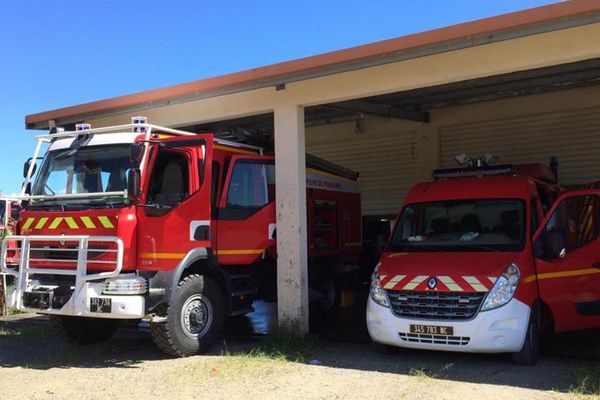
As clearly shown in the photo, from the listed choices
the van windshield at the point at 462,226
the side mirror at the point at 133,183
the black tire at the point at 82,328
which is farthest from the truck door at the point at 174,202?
the van windshield at the point at 462,226

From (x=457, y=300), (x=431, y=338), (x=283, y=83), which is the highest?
(x=283, y=83)

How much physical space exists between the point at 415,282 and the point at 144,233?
3.17 m

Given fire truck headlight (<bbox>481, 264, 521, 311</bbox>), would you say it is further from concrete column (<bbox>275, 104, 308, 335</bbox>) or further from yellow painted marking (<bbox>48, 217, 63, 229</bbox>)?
yellow painted marking (<bbox>48, 217, 63, 229</bbox>)

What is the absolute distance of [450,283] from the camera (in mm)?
6324

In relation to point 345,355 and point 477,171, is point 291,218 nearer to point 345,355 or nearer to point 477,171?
point 345,355

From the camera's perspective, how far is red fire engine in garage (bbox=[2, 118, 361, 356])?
6.75 metres

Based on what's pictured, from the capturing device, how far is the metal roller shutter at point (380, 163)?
13.1m

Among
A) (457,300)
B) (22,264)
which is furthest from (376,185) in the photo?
(22,264)

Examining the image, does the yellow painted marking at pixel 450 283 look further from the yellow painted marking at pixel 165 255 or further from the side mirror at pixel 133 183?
the side mirror at pixel 133 183

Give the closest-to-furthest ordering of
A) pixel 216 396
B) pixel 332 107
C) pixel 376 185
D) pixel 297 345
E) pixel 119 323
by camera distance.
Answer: pixel 216 396
pixel 297 345
pixel 119 323
pixel 332 107
pixel 376 185

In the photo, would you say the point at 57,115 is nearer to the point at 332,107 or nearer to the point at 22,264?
the point at 22,264

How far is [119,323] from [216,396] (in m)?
3.31

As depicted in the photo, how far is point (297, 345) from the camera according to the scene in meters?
7.70

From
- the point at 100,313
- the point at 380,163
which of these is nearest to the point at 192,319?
the point at 100,313
